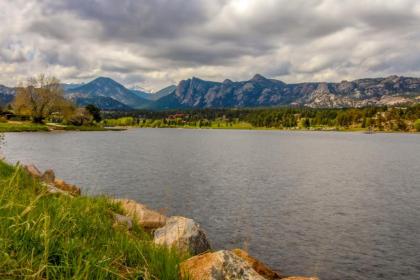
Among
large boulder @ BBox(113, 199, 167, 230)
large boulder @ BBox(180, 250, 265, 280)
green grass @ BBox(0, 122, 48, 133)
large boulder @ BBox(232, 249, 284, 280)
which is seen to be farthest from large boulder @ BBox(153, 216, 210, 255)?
green grass @ BBox(0, 122, 48, 133)

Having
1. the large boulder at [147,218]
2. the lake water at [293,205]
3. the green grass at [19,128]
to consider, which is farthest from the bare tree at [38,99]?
the large boulder at [147,218]

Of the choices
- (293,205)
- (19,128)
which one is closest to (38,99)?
(19,128)

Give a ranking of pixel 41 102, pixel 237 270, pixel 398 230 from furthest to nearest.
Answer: pixel 41 102 → pixel 398 230 → pixel 237 270

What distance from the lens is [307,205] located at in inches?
1518

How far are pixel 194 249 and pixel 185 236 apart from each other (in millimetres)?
693

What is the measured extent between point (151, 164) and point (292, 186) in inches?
1136

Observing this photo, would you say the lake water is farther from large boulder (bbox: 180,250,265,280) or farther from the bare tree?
the bare tree

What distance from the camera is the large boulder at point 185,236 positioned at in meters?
16.5

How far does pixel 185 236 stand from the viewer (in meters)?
16.9

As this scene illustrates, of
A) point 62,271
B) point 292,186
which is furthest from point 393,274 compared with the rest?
point 292,186

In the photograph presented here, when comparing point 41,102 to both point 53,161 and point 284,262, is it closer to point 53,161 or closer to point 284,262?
point 53,161

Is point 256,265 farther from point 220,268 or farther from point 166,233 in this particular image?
point 220,268

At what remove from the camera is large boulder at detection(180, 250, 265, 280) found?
8.11 meters

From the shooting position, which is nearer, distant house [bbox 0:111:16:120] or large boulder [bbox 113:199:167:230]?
large boulder [bbox 113:199:167:230]
